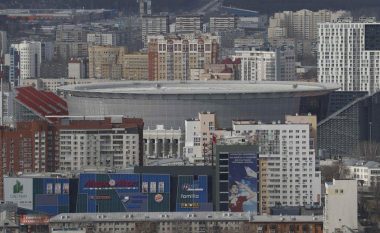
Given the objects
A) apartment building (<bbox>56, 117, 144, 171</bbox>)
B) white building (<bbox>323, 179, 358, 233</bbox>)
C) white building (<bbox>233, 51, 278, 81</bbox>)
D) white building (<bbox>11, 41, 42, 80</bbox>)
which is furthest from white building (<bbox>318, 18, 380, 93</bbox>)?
white building (<bbox>323, 179, 358, 233</bbox>)

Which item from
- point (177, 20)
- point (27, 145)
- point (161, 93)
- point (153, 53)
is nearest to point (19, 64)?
point (153, 53)

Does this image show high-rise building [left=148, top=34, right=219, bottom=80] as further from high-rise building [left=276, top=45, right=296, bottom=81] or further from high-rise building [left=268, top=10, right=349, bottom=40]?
high-rise building [left=268, top=10, right=349, bottom=40]

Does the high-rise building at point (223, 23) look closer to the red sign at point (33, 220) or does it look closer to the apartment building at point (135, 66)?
the apartment building at point (135, 66)

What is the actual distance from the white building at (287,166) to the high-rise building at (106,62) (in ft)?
76.6

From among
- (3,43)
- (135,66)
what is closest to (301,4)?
(3,43)

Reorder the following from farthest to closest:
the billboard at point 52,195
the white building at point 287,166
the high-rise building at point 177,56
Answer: the high-rise building at point 177,56 → the white building at point 287,166 → the billboard at point 52,195

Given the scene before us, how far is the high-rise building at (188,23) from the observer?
76625 mm

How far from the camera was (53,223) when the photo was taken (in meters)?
38.3

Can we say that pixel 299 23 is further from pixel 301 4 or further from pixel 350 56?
pixel 350 56

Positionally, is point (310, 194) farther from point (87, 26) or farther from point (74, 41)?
point (87, 26)

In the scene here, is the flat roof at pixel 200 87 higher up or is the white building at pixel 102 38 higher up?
the flat roof at pixel 200 87

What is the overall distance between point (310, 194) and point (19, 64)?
27296 mm

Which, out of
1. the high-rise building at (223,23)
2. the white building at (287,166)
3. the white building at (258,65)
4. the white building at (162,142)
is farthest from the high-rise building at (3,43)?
the white building at (287,166)

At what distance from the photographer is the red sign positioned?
127 feet
